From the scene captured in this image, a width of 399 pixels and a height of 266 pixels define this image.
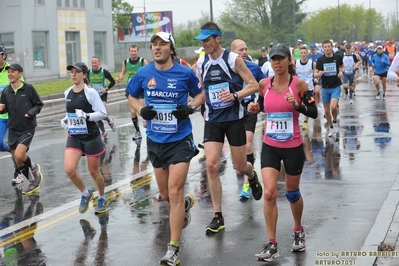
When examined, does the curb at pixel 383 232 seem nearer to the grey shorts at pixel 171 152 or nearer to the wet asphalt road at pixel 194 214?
the wet asphalt road at pixel 194 214

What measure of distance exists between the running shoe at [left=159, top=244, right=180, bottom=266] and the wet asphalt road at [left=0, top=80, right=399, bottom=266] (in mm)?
155

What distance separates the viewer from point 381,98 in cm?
2591

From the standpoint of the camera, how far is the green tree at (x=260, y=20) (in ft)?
256

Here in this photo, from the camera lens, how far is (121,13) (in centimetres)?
8538

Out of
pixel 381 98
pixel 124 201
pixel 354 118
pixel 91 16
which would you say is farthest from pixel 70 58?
pixel 124 201

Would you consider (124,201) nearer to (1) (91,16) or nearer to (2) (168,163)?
(2) (168,163)

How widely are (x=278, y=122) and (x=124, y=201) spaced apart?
3.46m

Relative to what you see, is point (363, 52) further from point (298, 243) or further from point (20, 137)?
point (298, 243)

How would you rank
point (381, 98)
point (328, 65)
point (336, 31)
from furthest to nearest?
1. point (336, 31)
2. point (381, 98)
3. point (328, 65)

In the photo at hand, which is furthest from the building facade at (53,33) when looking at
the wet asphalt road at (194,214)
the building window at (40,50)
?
the wet asphalt road at (194,214)

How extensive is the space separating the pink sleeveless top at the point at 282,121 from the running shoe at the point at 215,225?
135 centimetres

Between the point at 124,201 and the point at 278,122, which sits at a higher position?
the point at 278,122

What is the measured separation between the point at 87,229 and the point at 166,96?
2.08m

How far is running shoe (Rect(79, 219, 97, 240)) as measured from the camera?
28.0 feet
